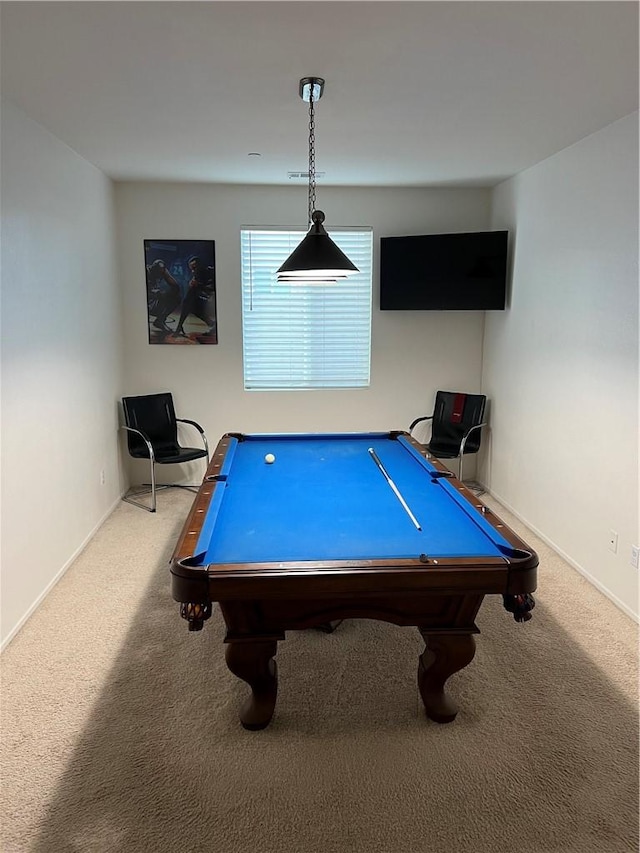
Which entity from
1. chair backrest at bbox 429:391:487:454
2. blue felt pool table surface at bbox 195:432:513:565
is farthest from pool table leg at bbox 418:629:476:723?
chair backrest at bbox 429:391:487:454

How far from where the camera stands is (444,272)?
16.7 ft

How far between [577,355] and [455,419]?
5.39 feet

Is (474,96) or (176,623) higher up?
(474,96)

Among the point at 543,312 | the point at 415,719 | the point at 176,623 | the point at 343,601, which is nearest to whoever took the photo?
the point at 343,601

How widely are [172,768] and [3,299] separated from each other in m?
2.29

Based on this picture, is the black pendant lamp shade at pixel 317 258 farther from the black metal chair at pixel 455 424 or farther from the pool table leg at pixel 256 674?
the black metal chair at pixel 455 424

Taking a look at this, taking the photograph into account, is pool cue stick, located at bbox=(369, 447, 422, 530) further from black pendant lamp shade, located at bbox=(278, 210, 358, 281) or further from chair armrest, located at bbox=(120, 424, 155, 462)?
chair armrest, located at bbox=(120, 424, 155, 462)

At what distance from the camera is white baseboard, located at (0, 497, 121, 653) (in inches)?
119

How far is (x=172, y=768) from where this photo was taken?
2168 millimetres

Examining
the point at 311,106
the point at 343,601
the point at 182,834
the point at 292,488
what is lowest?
the point at 182,834

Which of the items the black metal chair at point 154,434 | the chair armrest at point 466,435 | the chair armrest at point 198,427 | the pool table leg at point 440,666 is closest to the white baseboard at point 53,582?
the black metal chair at point 154,434

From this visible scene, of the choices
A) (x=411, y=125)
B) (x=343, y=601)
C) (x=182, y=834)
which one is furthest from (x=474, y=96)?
(x=182, y=834)

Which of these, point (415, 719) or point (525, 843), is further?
point (415, 719)

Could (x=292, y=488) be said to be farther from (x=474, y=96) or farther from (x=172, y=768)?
(x=474, y=96)
